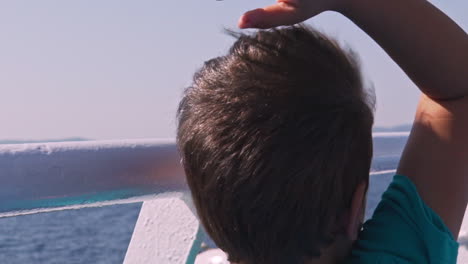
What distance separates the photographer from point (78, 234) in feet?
7.30

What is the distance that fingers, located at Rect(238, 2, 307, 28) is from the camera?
799 millimetres

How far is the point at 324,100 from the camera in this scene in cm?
80

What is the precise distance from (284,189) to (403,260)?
8.3 inches

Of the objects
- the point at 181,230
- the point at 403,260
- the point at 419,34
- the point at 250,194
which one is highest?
the point at 419,34

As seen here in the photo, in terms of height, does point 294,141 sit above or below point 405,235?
above

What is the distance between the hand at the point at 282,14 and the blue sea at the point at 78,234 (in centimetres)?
71

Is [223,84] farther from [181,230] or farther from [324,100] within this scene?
[181,230]

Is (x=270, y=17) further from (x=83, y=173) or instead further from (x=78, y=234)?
(x=78, y=234)

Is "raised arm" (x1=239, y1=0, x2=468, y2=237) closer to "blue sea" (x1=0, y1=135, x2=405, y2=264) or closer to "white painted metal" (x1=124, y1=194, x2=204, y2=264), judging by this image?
"white painted metal" (x1=124, y1=194, x2=204, y2=264)

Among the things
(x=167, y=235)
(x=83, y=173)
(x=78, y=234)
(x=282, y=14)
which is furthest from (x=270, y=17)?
(x=78, y=234)

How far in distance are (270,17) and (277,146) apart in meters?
0.13

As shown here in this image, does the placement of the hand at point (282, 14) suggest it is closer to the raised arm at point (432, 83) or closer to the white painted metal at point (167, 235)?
the raised arm at point (432, 83)

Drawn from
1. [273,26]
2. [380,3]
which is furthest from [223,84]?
[380,3]

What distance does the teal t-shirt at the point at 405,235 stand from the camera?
0.91 metres
